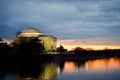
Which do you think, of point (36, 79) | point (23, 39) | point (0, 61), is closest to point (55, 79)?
point (36, 79)

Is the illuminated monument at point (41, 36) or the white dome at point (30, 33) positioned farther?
the illuminated monument at point (41, 36)

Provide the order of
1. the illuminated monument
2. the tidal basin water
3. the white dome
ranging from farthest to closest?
the illuminated monument
the white dome
the tidal basin water

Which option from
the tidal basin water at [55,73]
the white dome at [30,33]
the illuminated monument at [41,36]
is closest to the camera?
the tidal basin water at [55,73]

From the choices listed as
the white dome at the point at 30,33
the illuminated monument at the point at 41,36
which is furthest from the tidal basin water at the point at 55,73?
the illuminated monument at the point at 41,36

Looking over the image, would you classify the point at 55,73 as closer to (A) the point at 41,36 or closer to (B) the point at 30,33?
(B) the point at 30,33

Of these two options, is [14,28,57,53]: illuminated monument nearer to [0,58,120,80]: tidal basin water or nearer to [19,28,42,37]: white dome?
[19,28,42,37]: white dome

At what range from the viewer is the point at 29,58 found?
113625 millimetres

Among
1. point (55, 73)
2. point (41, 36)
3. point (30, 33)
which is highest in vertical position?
point (30, 33)

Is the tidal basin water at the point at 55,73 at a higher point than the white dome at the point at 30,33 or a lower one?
lower

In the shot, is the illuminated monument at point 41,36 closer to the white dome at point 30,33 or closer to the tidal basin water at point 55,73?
the white dome at point 30,33

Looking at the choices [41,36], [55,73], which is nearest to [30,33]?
[41,36]

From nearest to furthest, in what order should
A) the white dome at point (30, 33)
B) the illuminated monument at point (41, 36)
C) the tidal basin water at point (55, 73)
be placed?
the tidal basin water at point (55, 73) → the white dome at point (30, 33) → the illuminated monument at point (41, 36)

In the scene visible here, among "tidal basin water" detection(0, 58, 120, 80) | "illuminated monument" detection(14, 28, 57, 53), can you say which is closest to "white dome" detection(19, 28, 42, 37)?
"illuminated monument" detection(14, 28, 57, 53)

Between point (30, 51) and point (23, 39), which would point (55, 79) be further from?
point (23, 39)
